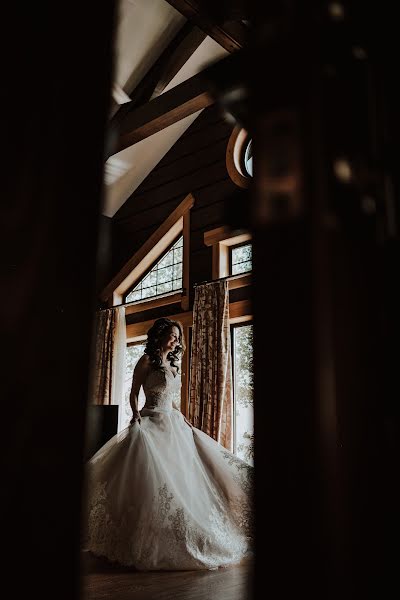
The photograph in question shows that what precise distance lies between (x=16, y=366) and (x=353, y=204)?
0.55 m

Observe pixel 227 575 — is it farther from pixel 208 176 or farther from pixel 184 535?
pixel 208 176

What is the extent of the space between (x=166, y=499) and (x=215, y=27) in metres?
3.73

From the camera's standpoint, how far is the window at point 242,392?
20.4 feet

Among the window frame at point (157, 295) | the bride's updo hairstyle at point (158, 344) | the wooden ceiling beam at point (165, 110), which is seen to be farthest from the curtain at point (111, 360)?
the bride's updo hairstyle at point (158, 344)

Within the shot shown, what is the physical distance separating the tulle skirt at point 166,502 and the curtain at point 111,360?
4129 mm

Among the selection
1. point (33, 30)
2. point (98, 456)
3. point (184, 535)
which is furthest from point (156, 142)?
point (33, 30)

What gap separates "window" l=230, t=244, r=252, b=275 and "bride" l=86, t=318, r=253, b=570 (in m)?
3.21

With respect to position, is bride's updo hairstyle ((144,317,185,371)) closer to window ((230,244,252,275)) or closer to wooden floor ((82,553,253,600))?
wooden floor ((82,553,253,600))

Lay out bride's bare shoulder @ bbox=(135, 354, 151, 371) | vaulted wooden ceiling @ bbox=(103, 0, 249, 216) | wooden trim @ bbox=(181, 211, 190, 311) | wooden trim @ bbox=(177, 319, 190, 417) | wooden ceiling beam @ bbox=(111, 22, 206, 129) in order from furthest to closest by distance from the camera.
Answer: wooden trim @ bbox=(181, 211, 190, 311), wooden ceiling beam @ bbox=(111, 22, 206, 129), wooden trim @ bbox=(177, 319, 190, 417), vaulted wooden ceiling @ bbox=(103, 0, 249, 216), bride's bare shoulder @ bbox=(135, 354, 151, 371)

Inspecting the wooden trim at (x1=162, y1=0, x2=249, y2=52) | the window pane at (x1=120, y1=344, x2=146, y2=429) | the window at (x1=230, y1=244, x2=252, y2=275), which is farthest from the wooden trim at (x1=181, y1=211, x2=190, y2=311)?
the wooden trim at (x1=162, y1=0, x2=249, y2=52)

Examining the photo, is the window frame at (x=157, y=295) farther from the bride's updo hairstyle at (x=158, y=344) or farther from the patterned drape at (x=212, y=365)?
the bride's updo hairstyle at (x=158, y=344)

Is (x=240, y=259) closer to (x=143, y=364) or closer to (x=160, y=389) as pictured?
(x=143, y=364)

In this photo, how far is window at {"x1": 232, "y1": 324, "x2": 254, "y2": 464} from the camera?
6.21 m

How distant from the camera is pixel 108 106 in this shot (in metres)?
0.85
